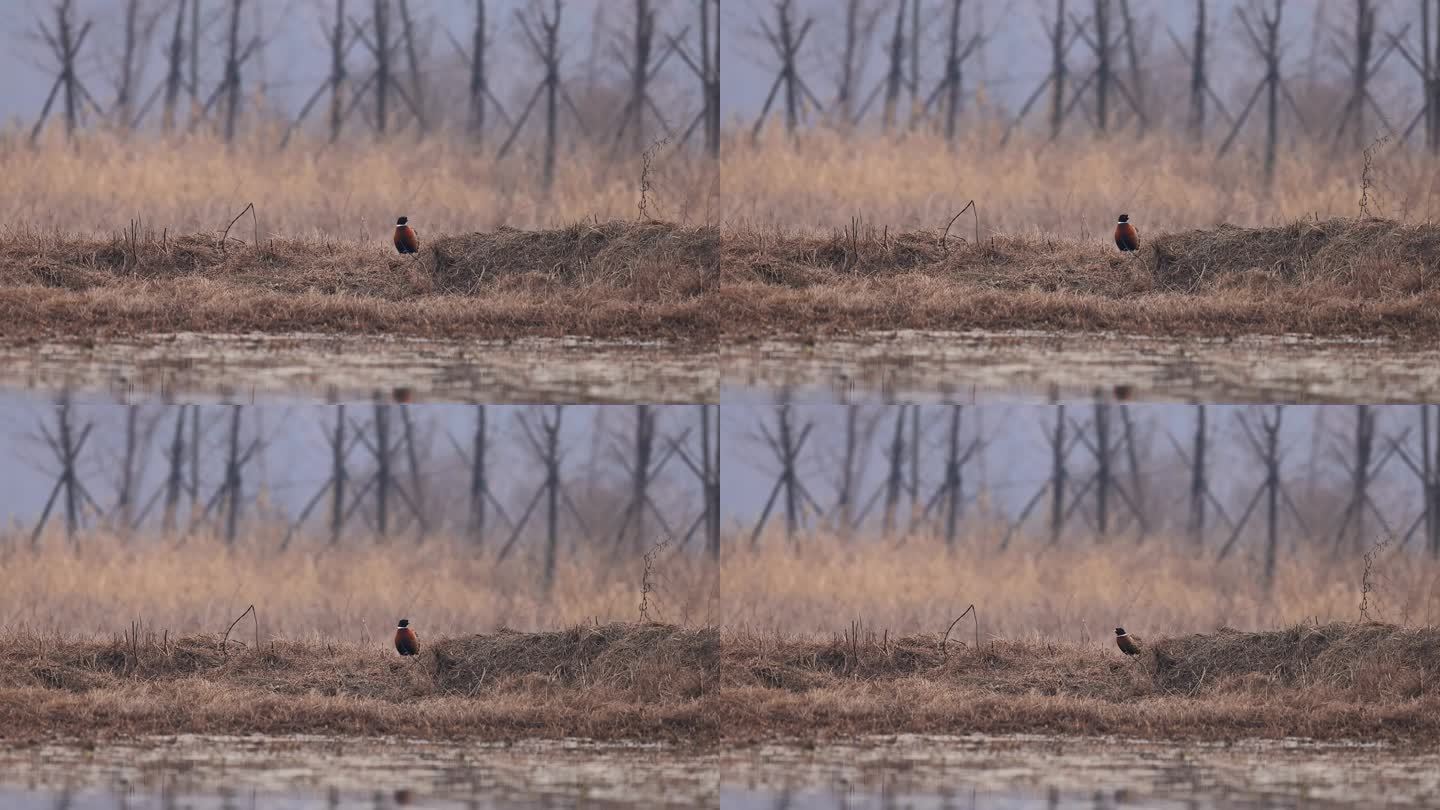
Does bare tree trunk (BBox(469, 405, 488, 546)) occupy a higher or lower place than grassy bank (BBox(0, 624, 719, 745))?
higher

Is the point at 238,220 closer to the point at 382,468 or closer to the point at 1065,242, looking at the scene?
the point at 382,468

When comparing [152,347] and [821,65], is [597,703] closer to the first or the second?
[152,347]

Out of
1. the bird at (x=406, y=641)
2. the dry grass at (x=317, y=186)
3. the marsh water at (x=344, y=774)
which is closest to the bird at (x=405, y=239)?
the dry grass at (x=317, y=186)

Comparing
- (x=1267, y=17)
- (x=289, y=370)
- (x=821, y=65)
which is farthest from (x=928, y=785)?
(x=1267, y=17)

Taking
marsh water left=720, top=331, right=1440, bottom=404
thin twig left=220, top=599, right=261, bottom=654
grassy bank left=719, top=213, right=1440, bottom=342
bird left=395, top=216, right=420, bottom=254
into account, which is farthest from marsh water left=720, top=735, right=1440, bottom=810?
bird left=395, top=216, right=420, bottom=254

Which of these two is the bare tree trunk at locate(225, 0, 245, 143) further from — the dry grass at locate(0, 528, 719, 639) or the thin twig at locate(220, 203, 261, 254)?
the dry grass at locate(0, 528, 719, 639)

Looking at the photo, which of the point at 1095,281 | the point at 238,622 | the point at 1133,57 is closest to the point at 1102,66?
the point at 1133,57
